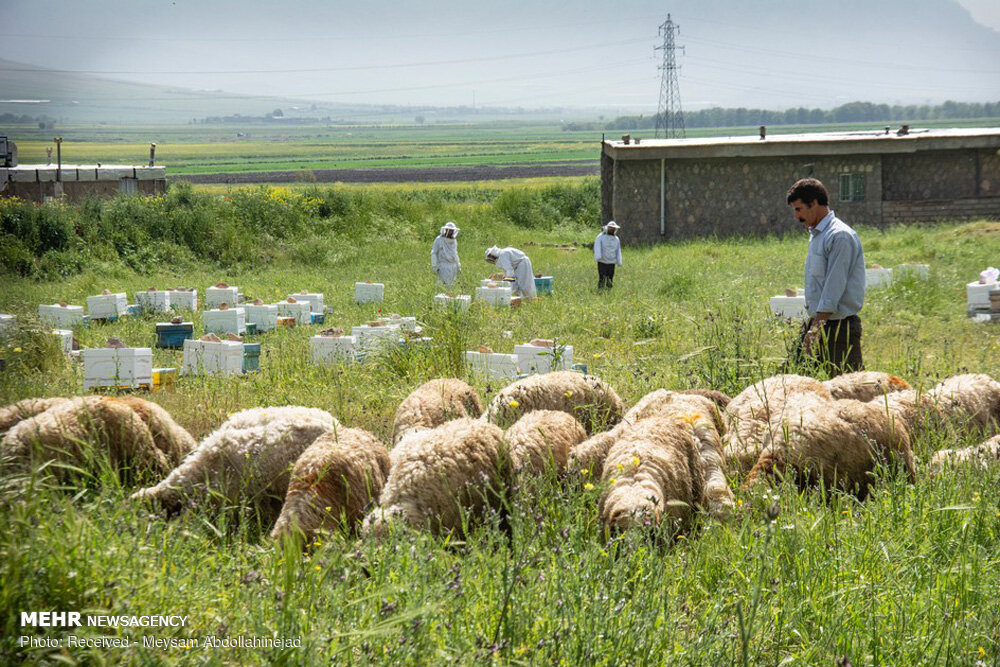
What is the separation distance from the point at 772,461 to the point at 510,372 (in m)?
4.32

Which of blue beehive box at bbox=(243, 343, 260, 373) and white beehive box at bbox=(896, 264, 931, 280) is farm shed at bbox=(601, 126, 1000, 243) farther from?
blue beehive box at bbox=(243, 343, 260, 373)

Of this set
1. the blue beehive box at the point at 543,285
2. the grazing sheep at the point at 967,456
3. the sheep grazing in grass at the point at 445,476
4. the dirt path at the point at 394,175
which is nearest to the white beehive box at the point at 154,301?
the blue beehive box at the point at 543,285

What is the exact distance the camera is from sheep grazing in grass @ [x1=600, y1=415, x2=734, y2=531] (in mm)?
4578

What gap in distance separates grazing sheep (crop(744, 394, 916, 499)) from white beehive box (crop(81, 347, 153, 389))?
7.15 m

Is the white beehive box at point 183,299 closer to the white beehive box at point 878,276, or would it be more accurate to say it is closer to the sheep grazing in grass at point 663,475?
the white beehive box at point 878,276

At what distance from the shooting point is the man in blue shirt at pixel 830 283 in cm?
771

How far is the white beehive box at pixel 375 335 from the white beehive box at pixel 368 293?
6089 mm

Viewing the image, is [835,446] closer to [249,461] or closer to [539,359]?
[249,461]

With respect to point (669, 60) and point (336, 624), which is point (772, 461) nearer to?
point (336, 624)

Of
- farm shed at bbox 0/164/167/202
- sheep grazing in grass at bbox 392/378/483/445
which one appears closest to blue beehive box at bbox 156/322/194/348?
sheep grazing in grass at bbox 392/378/483/445

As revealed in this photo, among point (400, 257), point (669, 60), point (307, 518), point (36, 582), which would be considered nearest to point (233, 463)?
point (307, 518)

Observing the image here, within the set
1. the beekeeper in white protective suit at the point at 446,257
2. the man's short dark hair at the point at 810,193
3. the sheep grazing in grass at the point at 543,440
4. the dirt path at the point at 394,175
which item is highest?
the dirt path at the point at 394,175

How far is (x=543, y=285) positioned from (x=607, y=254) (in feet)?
4.68

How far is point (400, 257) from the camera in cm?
2820
